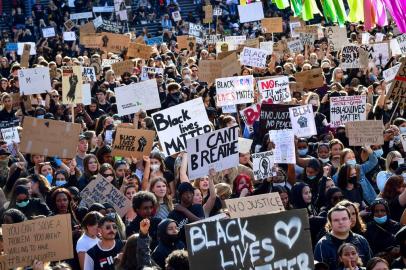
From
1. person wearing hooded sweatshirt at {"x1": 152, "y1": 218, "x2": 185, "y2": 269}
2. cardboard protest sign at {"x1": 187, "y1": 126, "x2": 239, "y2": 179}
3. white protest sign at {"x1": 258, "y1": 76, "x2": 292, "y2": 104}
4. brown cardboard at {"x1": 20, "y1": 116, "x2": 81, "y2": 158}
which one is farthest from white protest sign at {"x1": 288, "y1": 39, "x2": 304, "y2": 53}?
person wearing hooded sweatshirt at {"x1": 152, "y1": 218, "x2": 185, "y2": 269}

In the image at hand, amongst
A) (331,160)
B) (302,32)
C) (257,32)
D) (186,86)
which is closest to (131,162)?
(331,160)

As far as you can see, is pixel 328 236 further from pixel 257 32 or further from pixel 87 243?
pixel 257 32

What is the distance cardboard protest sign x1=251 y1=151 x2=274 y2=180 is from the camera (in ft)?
33.0

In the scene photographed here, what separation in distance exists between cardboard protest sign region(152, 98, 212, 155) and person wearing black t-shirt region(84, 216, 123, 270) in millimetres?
3722

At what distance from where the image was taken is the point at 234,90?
47.6ft

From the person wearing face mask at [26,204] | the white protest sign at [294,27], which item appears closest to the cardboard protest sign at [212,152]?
the person wearing face mask at [26,204]

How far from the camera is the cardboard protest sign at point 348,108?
1320 centimetres

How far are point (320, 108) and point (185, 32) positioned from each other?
17.5 m

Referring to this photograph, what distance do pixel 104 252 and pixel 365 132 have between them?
16.0 feet

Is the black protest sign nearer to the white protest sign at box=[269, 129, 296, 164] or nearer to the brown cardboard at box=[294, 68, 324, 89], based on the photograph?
the white protest sign at box=[269, 129, 296, 164]

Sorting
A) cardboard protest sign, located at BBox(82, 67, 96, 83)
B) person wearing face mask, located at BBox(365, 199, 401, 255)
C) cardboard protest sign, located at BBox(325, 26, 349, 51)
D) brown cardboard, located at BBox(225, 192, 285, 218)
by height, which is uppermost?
brown cardboard, located at BBox(225, 192, 285, 218)

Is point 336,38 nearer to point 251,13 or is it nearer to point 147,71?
point 147,71

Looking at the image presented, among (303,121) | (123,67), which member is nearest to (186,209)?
(303,121)

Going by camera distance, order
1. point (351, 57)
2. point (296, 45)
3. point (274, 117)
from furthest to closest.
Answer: point (296, 45), point (351, 57), point (274, 117)
